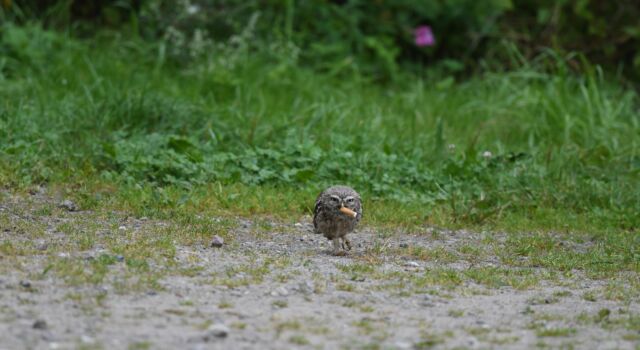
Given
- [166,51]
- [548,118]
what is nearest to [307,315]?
[548,118]

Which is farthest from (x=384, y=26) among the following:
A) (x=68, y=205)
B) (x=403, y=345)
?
(x=403, y=345)

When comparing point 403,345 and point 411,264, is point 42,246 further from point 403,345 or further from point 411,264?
point 403,345

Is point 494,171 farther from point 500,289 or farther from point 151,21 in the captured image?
point 151,21

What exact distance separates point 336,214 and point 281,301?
61.8 inches

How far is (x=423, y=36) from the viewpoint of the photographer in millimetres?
14562

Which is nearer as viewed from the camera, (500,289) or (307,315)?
(307,315)

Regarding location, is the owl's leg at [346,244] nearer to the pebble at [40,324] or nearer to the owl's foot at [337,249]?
the owl's foot at [337,249]

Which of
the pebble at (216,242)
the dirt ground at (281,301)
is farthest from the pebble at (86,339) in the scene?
the pebble at (216,242)

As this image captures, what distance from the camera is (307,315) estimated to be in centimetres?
557

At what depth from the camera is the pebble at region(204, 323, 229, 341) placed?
5.03m

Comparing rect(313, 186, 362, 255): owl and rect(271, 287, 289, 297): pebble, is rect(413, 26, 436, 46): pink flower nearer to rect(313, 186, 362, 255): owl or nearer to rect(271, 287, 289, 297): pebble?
rect(313, 186, 362, 255): owl

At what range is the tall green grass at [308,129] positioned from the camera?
9758 mm

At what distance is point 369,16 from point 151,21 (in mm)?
2985

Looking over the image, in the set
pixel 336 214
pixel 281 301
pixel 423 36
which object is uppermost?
pixel 423 36
